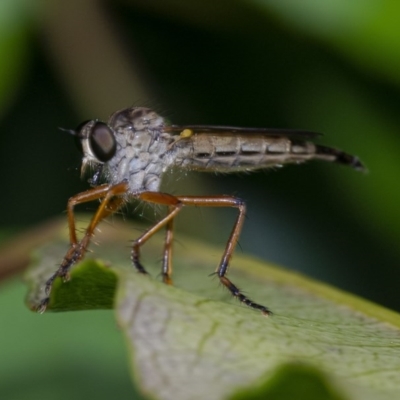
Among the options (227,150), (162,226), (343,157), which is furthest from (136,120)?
(343,157)

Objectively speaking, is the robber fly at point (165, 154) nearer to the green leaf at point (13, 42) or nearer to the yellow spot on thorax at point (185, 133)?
the yellow spot on thorax at point (185, 133)

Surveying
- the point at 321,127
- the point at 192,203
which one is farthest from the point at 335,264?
the point at 192,203

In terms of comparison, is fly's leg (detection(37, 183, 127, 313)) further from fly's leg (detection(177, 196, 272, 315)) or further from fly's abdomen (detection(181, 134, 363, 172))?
fly's abdomen (detection(181, 134, 363, 172))

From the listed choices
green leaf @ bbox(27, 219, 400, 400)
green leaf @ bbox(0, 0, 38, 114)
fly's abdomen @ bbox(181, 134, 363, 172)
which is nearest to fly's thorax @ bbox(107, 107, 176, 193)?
fly's abdomen @ bbox(181, 134, 363, 172)

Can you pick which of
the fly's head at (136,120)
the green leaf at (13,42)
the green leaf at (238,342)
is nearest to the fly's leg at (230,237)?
the green leaf at (238,342)

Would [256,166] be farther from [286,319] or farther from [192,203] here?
[286,319]

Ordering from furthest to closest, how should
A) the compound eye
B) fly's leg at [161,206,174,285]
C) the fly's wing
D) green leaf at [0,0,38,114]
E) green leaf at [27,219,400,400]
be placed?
1. green leaf at [0,0,38,114]
2. the fly's wing
3. the compound eye
4. fly's leg at [161,206,174,285]
5. green leaf at [27,219,400,400]
